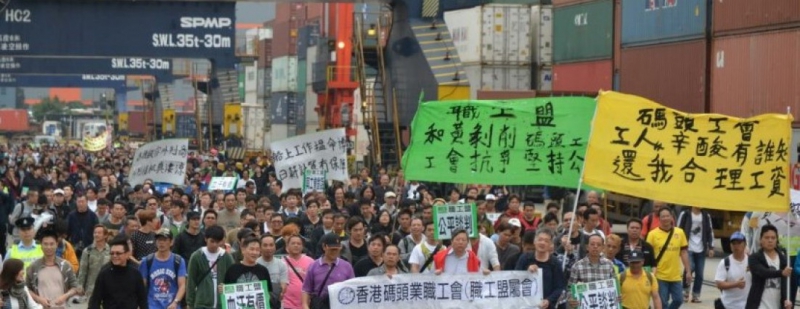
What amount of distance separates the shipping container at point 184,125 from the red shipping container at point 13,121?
49.9 meters

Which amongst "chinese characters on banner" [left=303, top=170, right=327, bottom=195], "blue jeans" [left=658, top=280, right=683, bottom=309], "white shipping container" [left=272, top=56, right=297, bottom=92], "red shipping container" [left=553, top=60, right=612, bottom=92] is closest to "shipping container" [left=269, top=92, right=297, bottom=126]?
"white shipping container" [left=272, top=56, right=297, bottom=92]

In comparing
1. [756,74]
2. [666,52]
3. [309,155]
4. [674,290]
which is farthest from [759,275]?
[666,52]

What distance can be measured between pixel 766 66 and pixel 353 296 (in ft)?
65.8

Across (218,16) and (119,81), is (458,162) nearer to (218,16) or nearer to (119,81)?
(218,16)

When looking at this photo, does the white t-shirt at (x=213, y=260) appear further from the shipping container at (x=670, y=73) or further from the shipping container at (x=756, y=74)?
the shipping container at (x=670, y=73)

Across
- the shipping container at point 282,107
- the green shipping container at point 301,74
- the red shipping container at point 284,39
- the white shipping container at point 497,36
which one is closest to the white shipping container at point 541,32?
the white shipping container at point 497,36

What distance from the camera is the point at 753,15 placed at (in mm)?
32719

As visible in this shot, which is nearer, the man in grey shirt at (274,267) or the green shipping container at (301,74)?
the man in grey shirt at (274,267)

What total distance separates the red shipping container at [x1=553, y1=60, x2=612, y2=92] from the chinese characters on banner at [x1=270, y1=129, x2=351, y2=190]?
18659 millimetres

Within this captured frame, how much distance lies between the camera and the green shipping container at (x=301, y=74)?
95188mm

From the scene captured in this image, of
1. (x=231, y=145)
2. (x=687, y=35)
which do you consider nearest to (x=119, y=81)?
(x=231, y=145)

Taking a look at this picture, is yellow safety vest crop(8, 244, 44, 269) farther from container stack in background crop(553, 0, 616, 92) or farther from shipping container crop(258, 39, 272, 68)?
shipping container crop(258, 39, 272, 68)

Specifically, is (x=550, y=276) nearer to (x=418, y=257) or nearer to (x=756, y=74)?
(x=418, y=257)

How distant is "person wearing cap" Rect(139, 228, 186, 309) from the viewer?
44.7 ft
